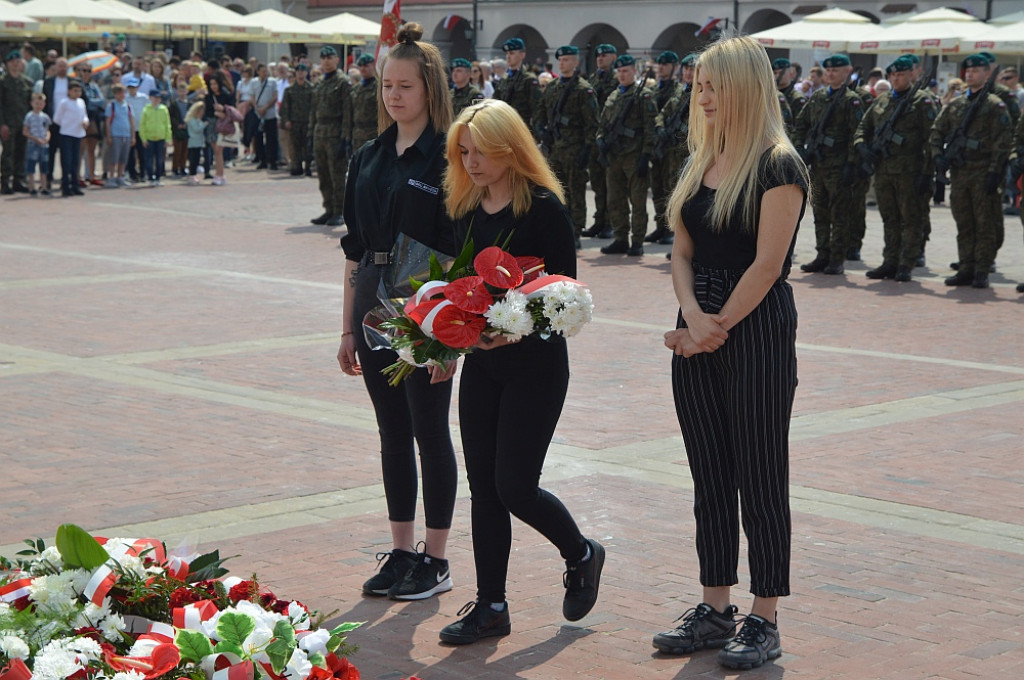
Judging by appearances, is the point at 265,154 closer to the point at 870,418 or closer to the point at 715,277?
the point at 870,418

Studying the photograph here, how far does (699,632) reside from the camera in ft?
14.5

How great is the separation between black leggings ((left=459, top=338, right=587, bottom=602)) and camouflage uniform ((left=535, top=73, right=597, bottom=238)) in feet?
40.0

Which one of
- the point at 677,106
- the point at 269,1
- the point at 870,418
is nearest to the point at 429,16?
the point at 269,1

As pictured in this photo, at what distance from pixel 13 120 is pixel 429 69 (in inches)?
703

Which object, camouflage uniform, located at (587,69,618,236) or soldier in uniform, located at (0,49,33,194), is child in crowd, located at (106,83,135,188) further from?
camouflage uniform, located at (587,69,618,236)

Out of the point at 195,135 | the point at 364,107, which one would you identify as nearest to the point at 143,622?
the point at 364,107

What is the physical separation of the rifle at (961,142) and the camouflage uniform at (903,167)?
0.35 metres

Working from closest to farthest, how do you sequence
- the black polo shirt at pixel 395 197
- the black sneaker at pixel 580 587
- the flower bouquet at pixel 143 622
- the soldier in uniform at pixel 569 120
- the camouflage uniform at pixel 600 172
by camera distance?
the flower bouquet at pixel 143 622 < the black sneaker at pixel 580 587 < the black polo shirt at pixel 395 197 < the soldier in uniform at pixel 569 120 < the camouflage uniform at pixel 600 172

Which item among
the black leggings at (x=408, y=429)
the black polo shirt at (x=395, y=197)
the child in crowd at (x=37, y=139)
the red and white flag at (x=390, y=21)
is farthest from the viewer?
the child in crowd at (x=37, y=139)

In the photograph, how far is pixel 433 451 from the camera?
4898mm

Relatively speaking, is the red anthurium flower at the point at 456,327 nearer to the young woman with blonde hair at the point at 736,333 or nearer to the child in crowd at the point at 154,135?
the young woman with blonde hair at the point at 736,333

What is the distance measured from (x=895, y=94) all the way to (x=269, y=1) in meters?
44.6

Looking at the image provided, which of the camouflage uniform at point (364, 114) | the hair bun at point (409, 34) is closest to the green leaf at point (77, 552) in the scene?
the hair bun at point (409, 34)

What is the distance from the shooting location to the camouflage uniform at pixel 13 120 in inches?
828
